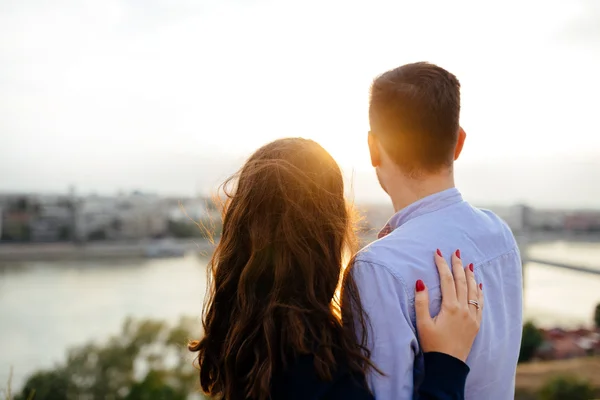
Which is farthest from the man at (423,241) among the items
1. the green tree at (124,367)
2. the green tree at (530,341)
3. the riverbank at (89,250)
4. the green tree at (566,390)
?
the riverbank at (89,250)

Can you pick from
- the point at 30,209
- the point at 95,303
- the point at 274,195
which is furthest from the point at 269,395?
the point at 30,209

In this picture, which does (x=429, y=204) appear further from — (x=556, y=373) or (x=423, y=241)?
(x=556, y=373)

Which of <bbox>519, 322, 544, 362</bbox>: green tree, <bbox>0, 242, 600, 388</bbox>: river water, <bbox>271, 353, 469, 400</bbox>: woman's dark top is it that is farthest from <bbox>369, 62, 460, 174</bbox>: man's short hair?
<bbox>0, 242, 600, 388</bbox>: river water

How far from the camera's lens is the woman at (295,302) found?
0.54 meters

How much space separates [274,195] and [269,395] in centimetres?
23

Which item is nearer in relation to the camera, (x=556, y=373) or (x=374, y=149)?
(x=374, y=149)

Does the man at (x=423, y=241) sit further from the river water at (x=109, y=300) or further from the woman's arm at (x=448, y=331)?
the river water at (x=109, y=300)

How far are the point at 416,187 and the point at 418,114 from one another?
0.09m

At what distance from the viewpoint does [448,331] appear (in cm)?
56

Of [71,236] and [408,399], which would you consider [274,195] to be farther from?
[71,236]

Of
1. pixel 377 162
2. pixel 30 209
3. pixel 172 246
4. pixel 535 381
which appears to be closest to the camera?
pixel 377 162

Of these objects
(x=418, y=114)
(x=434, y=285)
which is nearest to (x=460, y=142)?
(x=418, y=114)

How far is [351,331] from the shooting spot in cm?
57

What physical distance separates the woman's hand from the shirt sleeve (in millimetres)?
21
